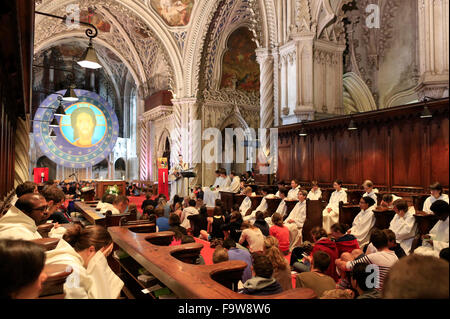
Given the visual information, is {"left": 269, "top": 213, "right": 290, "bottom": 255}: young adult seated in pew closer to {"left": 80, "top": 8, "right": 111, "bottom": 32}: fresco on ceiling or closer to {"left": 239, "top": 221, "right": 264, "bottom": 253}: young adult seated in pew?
{"left": 239, "top": 221, "right": 264, "bottom": 253}: young adult seated in pew

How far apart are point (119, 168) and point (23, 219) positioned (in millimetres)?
25855

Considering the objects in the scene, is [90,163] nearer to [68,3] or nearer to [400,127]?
[68,3]

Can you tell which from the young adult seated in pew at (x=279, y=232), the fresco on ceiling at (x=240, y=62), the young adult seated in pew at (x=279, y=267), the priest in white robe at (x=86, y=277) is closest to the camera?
the priest in white robe at (x=86, y=277)

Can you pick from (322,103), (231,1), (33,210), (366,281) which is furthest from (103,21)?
(366,281)

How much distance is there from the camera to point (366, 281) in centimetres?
289

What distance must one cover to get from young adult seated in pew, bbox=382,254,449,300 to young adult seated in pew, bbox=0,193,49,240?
7.45ft

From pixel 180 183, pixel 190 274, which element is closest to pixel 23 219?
pixel 190 274

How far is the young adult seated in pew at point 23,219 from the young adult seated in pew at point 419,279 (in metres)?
2.27

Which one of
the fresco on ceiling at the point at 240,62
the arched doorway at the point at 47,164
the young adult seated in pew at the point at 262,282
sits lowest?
the young adult seated in pew at the point at 262,282

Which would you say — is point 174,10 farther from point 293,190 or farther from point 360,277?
point 360,277

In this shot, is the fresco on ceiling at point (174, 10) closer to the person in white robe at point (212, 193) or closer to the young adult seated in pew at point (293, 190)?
the person in white robe at point (212, 193)

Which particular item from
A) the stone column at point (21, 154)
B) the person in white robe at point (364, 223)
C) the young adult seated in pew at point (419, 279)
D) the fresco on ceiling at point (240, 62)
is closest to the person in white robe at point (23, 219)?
the young adult seated in pew at point (419, 279)

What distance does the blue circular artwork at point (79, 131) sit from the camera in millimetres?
20703

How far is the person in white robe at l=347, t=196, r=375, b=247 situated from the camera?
5703 millimetres
